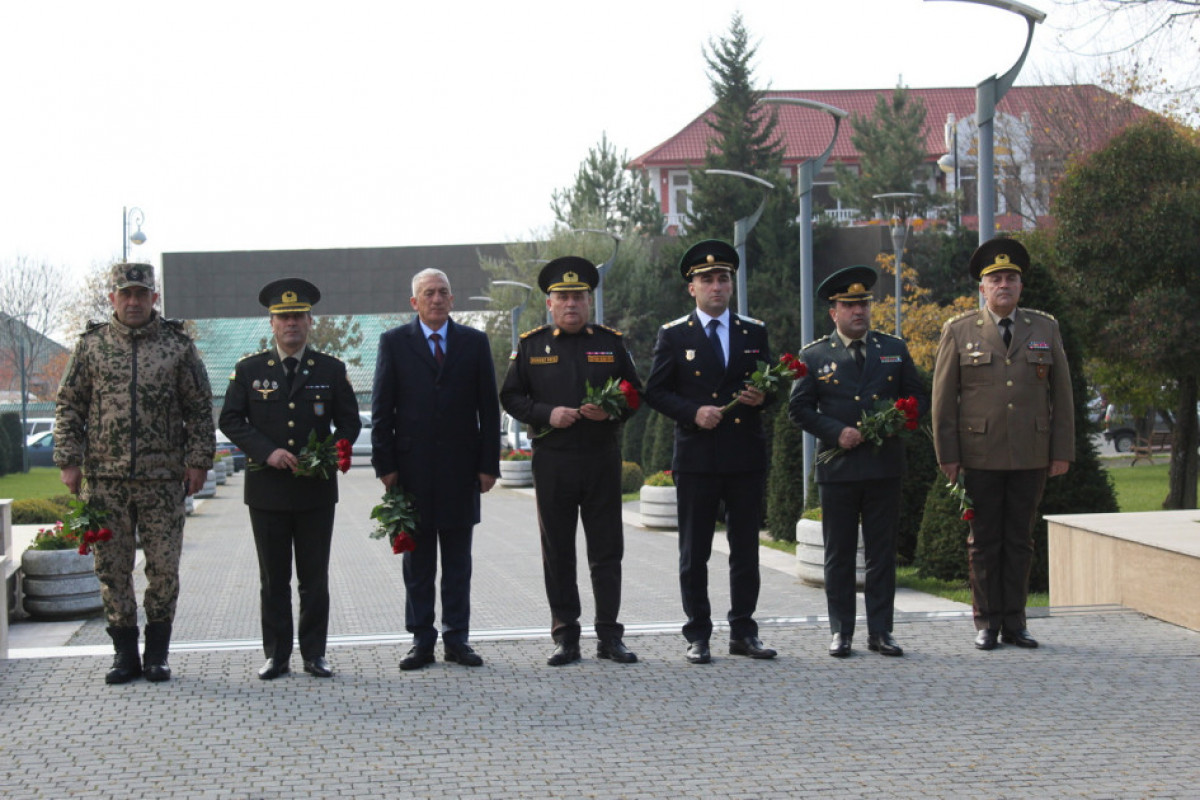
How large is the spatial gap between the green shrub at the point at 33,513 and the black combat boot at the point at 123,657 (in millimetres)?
9151

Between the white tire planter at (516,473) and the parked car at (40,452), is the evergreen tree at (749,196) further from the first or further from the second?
the parked car at (40,452)

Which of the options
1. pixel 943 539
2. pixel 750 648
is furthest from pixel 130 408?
pixel 943 539

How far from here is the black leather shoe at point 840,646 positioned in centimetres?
721

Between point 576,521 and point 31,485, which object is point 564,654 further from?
point 31,485

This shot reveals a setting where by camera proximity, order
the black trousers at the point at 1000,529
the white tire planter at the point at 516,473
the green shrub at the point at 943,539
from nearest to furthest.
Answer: the black trousers at the point at 1000,529, the green shrub at the point at 943,539, the white tire planter at the point at 516,473

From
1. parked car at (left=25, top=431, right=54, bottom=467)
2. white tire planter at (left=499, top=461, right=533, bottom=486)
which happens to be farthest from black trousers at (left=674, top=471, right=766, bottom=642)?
parked car at (left=25, top=431, right=54, bottom=467)

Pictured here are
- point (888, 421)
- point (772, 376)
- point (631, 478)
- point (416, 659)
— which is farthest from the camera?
point (631, 478)

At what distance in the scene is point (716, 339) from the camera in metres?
7.41

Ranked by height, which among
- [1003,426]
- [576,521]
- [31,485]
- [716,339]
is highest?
[716,339]

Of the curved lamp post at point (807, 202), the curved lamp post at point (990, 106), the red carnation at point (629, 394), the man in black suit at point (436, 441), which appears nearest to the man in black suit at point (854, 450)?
the red carnation at point (629, 394)

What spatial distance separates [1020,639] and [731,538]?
168 cm

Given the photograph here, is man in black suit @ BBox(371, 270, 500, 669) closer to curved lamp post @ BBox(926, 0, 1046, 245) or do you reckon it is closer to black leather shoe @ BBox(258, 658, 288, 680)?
black leather shoe @ BBox(258, 658, 288, 680)

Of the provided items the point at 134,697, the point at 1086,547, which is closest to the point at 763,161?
the point at 1086,547

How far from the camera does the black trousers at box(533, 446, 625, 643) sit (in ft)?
23.8
